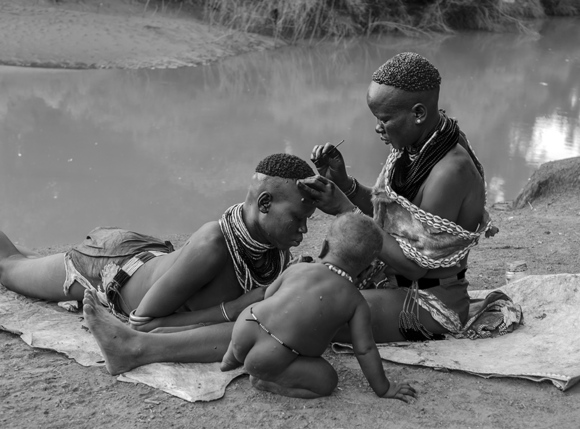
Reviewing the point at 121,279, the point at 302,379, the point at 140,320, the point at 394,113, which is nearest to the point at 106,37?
the point at 121,279

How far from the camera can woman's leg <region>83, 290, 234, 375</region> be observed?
10.3 ft

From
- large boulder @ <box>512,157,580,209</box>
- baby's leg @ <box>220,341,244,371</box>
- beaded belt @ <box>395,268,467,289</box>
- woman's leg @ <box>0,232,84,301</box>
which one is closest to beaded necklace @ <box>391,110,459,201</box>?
beaded belt @ <box>395,268,467,289</box>

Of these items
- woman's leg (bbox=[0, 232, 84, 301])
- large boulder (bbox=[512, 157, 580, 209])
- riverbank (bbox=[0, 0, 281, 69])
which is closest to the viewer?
woman's leg (bbox=[0, 232, 84, 301])

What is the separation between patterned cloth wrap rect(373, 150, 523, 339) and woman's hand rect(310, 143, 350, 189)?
168 millimetres

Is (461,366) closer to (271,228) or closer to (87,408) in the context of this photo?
(271,228)

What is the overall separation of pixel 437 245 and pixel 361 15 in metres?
13.3

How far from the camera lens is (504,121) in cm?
1052

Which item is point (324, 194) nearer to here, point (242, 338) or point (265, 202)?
point (265, 202)

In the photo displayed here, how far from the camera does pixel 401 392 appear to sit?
9.84ft

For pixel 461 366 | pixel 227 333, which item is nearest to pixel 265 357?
pixel 227 333

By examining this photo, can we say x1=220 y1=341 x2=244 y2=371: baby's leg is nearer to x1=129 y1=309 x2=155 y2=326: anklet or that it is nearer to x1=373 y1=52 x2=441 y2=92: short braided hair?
x1=129 y1=309 x2=155 y2=326: anklet

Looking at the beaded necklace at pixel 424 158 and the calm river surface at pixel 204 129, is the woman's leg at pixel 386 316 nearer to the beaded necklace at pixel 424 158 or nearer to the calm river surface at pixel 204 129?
the beaded necklace at pixel 424 158

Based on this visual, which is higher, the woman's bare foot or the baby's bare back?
the baby's bare back

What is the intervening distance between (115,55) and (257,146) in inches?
156
